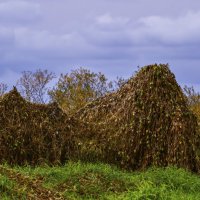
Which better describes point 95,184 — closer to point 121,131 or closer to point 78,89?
point 121,131

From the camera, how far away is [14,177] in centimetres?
987

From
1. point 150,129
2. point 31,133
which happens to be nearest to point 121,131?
point 150,129

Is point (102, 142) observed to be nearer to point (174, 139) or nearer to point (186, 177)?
point (174, 139)

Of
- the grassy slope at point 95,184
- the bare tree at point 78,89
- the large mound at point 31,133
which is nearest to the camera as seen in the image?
the grassy slope at point 95,184

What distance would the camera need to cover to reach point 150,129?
565 inches

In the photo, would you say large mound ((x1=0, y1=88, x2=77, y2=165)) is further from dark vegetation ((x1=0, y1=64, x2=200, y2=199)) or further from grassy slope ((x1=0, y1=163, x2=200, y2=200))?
grassy slope ((x1=0, y1=163, x2=200, y2=200))

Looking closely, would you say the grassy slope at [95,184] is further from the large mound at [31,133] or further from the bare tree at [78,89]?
the bare tree at [78,89]

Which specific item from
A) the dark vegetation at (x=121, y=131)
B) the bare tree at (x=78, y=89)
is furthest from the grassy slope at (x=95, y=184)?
the bare tree at (x=78, y=89)

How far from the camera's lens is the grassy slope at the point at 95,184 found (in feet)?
30.3

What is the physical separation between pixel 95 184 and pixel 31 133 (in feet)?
12.3

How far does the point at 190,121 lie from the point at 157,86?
1086 millimetres

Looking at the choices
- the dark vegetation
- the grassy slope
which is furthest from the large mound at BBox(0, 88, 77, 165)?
the grassy slope

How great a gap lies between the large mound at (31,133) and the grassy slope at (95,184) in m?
1.22

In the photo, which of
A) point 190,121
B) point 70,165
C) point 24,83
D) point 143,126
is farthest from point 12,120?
point 24,83
